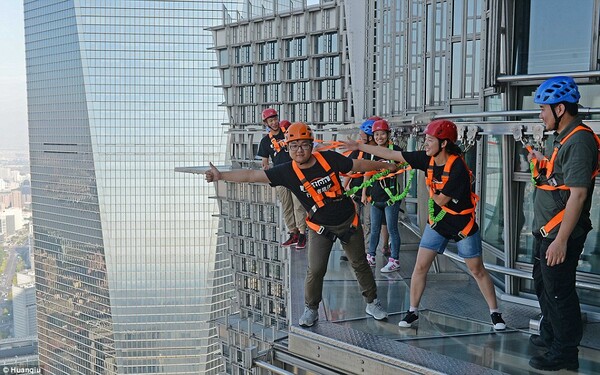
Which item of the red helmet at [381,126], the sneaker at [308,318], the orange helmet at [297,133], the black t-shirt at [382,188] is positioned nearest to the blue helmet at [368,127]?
the red helmet at [381,126]

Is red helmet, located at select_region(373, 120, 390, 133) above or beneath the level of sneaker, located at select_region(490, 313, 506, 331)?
above

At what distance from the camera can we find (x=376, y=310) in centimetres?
542

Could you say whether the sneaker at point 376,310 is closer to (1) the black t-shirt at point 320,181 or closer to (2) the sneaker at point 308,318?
(2) the sneaker at point 308,318

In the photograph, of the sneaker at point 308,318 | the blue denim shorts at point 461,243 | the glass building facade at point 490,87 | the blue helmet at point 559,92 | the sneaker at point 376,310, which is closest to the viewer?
the blue helmet at point 559,92

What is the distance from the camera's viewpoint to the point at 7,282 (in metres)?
113

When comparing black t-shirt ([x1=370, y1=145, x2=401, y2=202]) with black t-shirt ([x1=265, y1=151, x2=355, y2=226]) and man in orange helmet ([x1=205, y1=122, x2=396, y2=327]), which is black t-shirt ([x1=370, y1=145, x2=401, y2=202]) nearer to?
man in orange helmet ([x1=205, y1=122, x2=396, y2=327])

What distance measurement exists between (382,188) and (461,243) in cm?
240

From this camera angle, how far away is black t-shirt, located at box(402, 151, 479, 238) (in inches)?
188

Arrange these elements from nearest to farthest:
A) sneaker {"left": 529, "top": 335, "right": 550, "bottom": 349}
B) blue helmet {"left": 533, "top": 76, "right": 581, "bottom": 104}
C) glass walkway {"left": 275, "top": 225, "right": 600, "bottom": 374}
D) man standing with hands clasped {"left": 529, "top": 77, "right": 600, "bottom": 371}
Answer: man standing with hands clasped {"left": 529, "top": 77, "right": 600, "bottom": 371} < blue helmet {"left": 533, "top": 76, "right": 581, "bottom": 104} < glass walkway {"left": 275, "top": 225, "right": 600, "bottom": 374} < sneaker {"left": 529, "top": 335, "right": 550, "bottom": 349}

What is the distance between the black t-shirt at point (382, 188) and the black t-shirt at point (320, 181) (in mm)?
2032

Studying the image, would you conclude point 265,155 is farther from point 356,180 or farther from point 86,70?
point 86,70

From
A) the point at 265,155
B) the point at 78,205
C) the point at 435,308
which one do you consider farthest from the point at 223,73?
the point at 78,205

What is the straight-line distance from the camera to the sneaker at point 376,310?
211 inches

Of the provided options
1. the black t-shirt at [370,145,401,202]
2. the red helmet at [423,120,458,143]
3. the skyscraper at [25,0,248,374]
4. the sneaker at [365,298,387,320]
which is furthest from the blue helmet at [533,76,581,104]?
the skyscraper at [25,0,248,374]
